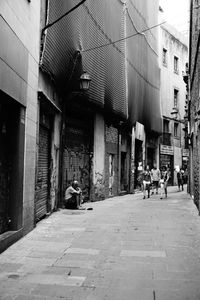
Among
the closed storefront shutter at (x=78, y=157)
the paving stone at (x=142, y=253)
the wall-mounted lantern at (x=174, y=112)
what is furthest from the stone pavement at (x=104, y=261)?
the wall-mounted lantern at (x=174, y=112)

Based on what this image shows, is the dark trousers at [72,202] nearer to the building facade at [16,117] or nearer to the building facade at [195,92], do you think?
the building facade at [195,92]

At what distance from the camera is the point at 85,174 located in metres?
16.3

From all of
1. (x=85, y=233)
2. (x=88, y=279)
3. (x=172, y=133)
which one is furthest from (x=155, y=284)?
(x=172, y=133)

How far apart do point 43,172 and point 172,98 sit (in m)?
21.8

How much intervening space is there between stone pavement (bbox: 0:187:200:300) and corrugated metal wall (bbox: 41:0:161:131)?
437 cm

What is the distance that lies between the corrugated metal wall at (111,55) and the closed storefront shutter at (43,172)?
5.64 feet

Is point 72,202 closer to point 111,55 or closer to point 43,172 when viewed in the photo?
point 43,172

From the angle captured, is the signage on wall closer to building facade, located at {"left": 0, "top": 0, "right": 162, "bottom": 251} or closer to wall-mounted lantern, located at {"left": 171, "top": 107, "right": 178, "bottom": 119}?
wall-mounted lantern, located at {"left": 171, "top": 107, "right": 178, "bottom": 119}

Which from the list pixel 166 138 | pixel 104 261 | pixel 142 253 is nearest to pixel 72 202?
pixel 142 253

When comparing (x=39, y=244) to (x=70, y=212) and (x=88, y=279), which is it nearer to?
(x=88, y=279)

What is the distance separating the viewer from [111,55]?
52.3 feet

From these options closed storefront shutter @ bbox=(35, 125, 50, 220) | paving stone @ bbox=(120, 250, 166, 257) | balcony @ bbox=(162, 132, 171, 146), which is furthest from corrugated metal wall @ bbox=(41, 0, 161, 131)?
paving stone @ bbox=(120, 250, 166, 257)

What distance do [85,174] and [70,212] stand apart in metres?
3.93

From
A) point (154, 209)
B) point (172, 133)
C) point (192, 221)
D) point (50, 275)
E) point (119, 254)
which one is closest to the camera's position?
point (50, 275)
